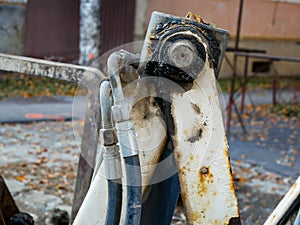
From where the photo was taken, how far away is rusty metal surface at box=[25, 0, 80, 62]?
12164 mm

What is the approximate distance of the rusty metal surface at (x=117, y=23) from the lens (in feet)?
42.3

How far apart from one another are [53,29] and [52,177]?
7.51 metres

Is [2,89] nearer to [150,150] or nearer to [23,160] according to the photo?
[23,160]

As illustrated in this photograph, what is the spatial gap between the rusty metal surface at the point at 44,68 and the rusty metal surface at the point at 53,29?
9727 mm

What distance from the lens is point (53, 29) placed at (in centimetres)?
1242

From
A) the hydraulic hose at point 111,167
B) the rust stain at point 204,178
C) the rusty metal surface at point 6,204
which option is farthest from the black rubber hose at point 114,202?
the rusty metal surface at point 6,204

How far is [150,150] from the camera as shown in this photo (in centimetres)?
176

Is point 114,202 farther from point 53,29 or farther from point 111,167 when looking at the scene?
point 53,29

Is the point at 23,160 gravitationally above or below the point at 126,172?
below

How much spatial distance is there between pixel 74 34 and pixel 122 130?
1137 cm

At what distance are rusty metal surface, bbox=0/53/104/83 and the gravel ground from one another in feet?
5.37

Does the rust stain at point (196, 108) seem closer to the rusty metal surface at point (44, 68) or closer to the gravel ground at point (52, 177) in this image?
the rusty metal surface at point (44, 68)

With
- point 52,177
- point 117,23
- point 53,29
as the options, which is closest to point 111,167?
point 52,177

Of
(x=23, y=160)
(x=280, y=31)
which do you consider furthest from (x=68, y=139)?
(x=280, y=31)
